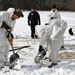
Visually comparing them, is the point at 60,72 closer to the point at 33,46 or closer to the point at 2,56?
the point at 2,56

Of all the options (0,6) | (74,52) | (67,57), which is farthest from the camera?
(0,6)

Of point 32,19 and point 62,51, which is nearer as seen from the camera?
point 62,51

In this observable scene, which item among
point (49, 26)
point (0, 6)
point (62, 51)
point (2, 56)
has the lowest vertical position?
point (0, 6)

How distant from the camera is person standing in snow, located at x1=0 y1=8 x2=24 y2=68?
329 inches

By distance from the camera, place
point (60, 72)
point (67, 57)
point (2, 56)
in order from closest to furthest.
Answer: point (60, 72), point (2, 56), point (67, 57)

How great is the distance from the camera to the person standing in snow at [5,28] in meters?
8.35

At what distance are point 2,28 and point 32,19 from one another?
6496mm

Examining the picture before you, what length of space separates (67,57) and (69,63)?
1060 mm

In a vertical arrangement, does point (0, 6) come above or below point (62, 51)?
below

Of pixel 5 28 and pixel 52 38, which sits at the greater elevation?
pixel 5 28

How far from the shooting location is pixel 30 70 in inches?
329

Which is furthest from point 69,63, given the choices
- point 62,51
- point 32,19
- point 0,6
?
point 0,6

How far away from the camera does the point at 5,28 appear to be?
8.40 m

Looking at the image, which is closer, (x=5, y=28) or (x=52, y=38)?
(x=5, y=28)
